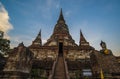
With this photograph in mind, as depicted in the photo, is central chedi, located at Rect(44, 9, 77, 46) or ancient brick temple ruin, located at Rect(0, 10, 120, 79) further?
central chedi, located at Rect(44, 9, 77, 46)

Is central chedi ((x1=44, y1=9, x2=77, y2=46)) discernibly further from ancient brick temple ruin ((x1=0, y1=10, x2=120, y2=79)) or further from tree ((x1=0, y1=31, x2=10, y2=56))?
tree ((x1=0, y1=31, x2=10, y2=56))

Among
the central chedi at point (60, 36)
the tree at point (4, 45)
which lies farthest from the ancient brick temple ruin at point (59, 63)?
the tree at point (4, 45)

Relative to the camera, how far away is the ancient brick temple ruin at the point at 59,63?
11641mm

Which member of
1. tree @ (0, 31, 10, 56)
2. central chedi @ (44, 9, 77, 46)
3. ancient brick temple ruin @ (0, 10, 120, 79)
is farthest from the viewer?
central chedi @ (44, 9, 77, 46)

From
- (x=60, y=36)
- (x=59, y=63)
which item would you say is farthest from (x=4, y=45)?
(x=60, y=36)

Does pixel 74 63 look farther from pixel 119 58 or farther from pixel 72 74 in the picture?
pixel 119 58

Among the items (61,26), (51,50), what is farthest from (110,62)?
(61,26)

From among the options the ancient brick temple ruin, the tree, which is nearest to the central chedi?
the ancient brick temple ruin

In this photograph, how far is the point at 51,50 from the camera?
20.3 m

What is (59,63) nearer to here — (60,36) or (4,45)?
(4,45)

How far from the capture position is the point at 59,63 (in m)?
14.9

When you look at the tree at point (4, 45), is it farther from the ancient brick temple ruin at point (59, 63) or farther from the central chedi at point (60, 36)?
the central chedi at point (60, 36)

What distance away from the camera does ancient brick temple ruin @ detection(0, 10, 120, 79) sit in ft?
38.2

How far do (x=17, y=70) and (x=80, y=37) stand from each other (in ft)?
56.5
